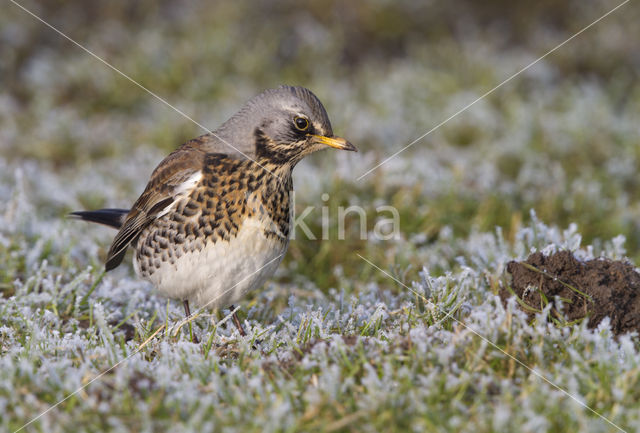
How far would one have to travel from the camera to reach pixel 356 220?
602 cm

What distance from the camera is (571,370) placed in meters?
3.05

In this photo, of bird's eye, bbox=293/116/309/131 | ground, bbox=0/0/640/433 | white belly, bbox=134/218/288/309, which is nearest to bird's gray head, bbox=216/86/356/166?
bird's eye, bbox=293/116/309/131

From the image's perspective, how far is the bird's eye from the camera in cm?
400

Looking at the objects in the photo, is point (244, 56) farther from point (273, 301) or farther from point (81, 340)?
point (81, 340)

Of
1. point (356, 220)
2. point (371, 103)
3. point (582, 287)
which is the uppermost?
point (371, 103)

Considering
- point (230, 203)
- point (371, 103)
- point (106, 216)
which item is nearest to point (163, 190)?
point (230, 203)

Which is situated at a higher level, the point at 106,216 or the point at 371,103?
the point at 371,103

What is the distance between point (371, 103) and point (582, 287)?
597cm

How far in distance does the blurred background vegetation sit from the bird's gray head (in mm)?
1399

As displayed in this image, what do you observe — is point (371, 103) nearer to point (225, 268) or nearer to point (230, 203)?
point (230, 203)

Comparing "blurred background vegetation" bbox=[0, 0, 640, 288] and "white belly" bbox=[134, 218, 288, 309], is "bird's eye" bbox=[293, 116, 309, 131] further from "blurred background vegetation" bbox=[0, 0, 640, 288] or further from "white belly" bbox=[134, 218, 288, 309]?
"blurred background vegetation" bbox=[0, 0, 640, 288]

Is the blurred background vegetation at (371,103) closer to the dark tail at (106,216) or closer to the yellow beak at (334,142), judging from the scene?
the dark tail at (106,216)

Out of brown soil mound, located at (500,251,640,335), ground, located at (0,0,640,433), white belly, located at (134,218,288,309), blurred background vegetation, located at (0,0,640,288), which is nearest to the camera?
ground, located at (0,0,640,433)

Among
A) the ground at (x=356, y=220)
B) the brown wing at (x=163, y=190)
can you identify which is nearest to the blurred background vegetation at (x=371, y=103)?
the ground at (x=356, y=220)
